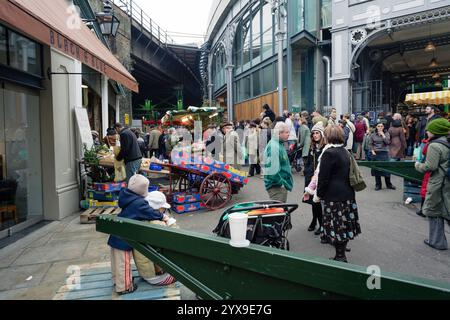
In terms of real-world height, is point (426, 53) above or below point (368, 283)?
above

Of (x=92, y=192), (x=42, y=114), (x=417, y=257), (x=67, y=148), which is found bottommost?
(x=417, y=257)

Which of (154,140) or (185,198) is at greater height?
(154,140)

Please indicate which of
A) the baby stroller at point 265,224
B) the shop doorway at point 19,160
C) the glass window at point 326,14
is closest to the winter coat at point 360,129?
the glass window at point 326,14

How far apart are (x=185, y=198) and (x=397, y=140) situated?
19.3 ft

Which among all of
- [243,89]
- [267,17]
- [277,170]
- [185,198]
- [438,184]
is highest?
[267,17]

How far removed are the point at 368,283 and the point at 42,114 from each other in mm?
A: 6634

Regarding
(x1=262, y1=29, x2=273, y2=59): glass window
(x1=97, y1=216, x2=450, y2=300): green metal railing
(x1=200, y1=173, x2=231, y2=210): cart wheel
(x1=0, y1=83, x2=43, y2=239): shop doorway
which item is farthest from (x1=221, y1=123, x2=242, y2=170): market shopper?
(x1=262, y1=29, x2=273, y2=59): glass window

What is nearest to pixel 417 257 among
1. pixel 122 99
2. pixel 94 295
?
pixel 94 295

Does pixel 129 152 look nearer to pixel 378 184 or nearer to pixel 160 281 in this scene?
pixel 160 281

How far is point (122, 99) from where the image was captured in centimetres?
1917

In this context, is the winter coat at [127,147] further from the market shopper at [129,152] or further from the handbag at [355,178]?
the handbag at [355,178]

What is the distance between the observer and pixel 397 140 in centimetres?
874

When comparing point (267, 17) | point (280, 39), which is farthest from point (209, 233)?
point (267, 17)
